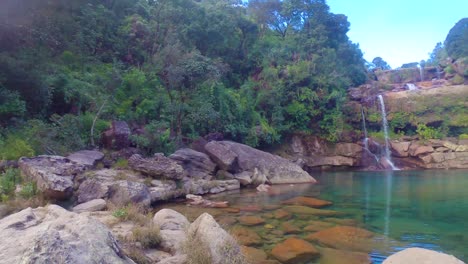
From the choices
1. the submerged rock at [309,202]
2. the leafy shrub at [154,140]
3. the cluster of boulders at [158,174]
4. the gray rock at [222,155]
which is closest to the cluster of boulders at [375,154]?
the cluster of boulders at [158,174]

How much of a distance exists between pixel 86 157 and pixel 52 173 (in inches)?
132

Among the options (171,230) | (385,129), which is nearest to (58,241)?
(171,230)

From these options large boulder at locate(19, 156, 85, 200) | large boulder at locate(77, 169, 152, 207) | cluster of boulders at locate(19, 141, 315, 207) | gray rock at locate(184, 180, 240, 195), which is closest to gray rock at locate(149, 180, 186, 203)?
cluster of boulders at locate(19, 141, 315, 207)

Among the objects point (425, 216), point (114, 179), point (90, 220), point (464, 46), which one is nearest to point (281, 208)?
point (425, 216)

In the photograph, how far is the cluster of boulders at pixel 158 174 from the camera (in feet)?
39.4

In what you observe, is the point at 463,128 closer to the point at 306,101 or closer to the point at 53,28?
the point at 306,101

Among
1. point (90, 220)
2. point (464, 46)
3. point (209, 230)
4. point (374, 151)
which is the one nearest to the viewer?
point (90, 220)

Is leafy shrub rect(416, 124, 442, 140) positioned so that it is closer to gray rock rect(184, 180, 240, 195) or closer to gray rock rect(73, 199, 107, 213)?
gray rock rect(184, 180, 240, 195)

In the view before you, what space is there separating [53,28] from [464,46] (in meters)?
44.1

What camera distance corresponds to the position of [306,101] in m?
32.0

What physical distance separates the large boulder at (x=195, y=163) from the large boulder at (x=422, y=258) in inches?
510

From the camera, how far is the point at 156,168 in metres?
15.6

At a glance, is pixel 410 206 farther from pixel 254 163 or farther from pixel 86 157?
pixel 86 157

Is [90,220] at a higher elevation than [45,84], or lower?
lower
